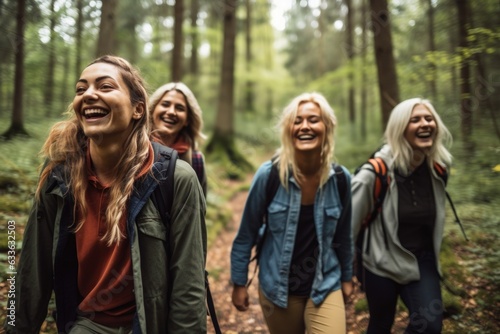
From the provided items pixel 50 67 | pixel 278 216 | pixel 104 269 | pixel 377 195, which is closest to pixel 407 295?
pixel 377 195

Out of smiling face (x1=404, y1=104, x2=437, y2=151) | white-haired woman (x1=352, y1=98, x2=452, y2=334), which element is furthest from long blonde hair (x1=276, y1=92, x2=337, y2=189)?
smiling face (x1=404, y1=104, x2=437, y2=151)

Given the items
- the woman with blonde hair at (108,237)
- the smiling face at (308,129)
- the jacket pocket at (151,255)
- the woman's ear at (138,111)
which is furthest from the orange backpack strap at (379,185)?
the woman's ear at (138,111)

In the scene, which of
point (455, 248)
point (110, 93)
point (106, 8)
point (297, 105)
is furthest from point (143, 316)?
point (106, 8)

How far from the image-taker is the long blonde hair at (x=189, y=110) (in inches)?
148

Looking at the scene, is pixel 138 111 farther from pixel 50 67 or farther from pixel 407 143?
pixel 50 67

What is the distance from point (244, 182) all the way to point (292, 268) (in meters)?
8.77

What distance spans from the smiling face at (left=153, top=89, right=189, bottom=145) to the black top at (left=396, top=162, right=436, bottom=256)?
8.09 feet

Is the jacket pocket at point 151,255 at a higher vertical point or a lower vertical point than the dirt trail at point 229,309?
higher

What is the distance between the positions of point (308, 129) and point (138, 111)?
138 centimetres

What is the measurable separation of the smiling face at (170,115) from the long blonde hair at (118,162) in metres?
1.53

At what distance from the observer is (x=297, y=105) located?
109 inches

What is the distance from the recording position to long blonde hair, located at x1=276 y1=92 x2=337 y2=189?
2.68 m

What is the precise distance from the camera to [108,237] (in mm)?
1802

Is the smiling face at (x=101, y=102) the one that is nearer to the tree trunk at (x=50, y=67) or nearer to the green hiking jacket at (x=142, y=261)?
the green hiking jacket at (x=142, y=261)
